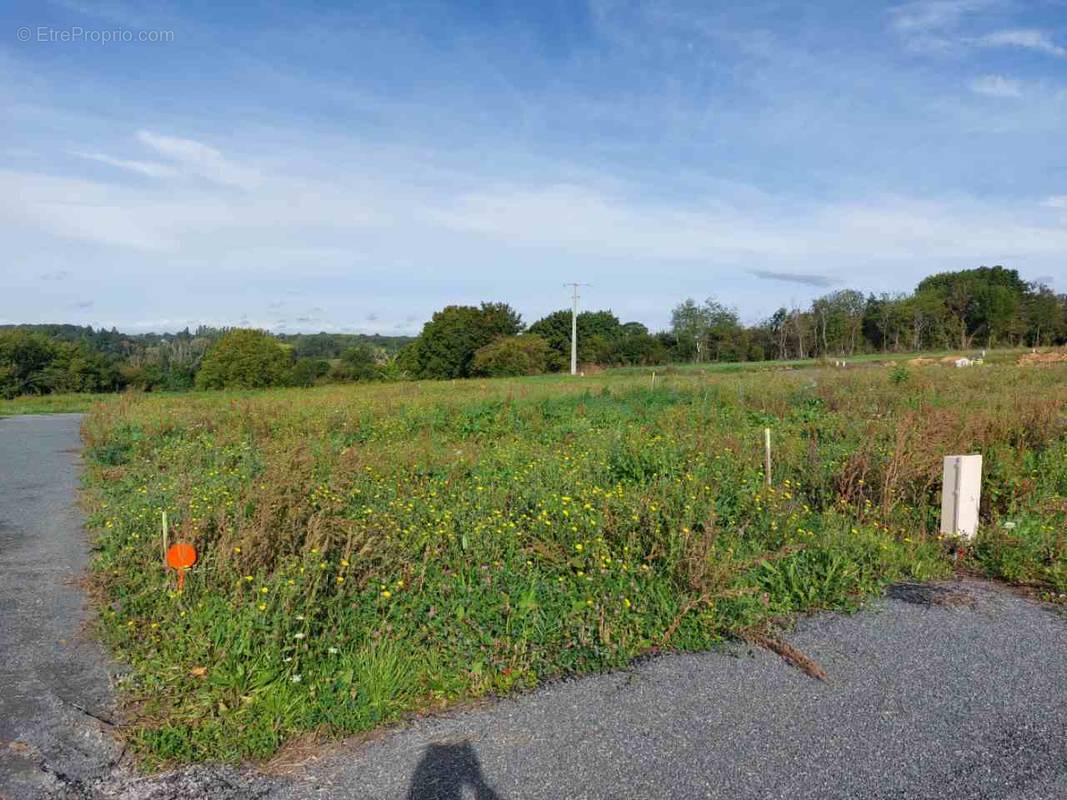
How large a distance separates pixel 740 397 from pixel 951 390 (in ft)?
17.1

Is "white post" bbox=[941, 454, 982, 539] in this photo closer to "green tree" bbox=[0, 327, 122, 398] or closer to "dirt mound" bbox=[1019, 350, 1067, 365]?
"dirt mound" bbox=[1019, 350, 1067, 365]

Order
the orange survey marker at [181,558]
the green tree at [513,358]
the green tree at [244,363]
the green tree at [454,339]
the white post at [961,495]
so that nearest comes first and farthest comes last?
the orange survey marker at [181,558], the white post at [961,495], the green tree at [244,363], the green tree at [513,358], the green tree at [454,339]

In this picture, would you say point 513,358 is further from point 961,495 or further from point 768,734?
point 768,734

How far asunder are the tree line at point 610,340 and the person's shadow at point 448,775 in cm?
5997

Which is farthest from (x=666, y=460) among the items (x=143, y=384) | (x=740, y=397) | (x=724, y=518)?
(x=143, y=384)

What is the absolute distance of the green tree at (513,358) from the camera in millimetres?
69875

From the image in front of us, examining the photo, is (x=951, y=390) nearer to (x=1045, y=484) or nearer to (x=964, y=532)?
(x=1045, y=484)

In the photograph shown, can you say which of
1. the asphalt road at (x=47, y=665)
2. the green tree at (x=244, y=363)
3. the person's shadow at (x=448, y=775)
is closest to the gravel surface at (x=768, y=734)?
the person's shadow at (x=448, y=775)

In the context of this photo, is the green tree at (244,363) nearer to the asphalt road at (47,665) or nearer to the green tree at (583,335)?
the green tree at (583,335)

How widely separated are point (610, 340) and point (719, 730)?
3287 inches

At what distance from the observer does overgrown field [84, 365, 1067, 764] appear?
4.15 meters

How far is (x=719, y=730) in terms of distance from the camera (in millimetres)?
3770

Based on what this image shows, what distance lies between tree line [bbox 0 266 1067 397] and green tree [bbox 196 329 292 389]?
0.09 meters

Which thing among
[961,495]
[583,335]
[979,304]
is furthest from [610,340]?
[961,495]
